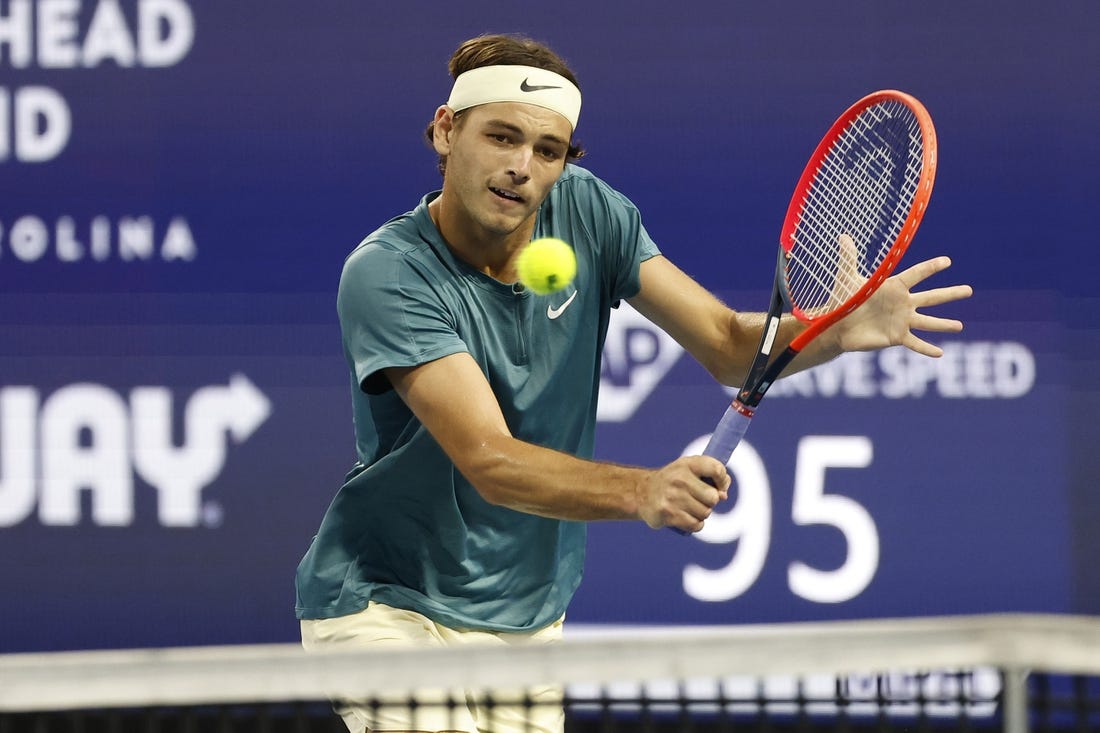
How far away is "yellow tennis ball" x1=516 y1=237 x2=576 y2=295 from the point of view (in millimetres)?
2645

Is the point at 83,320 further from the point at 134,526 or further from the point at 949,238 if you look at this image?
the point at 949,238

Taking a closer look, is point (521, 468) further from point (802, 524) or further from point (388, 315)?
point (802, 524)

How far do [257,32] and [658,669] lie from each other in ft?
9.49

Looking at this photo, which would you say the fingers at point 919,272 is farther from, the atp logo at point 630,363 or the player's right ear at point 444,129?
the atp logo at point 630,363

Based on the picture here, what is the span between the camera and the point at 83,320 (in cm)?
431

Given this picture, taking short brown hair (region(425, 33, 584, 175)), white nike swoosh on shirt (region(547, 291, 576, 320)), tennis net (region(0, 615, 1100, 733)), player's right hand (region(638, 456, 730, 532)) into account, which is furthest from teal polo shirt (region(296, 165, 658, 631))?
tennis net (region(0, 615, 1100, 733))

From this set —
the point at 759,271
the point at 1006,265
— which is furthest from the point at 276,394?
the point at 1006,265

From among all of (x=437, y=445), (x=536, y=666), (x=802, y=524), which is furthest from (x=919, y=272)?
(x=802, y=524)

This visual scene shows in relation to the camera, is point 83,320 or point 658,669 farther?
point 83,320

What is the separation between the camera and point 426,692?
8.32 feet

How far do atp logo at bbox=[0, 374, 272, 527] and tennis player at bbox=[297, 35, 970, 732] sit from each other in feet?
5.07

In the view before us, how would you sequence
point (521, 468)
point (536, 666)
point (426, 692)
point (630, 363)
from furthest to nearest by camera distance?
point (630, 363)
point (426, 692)
point (521, 468)
point (536, 666)

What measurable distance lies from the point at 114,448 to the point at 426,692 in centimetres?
200

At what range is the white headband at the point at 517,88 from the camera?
107 inches
